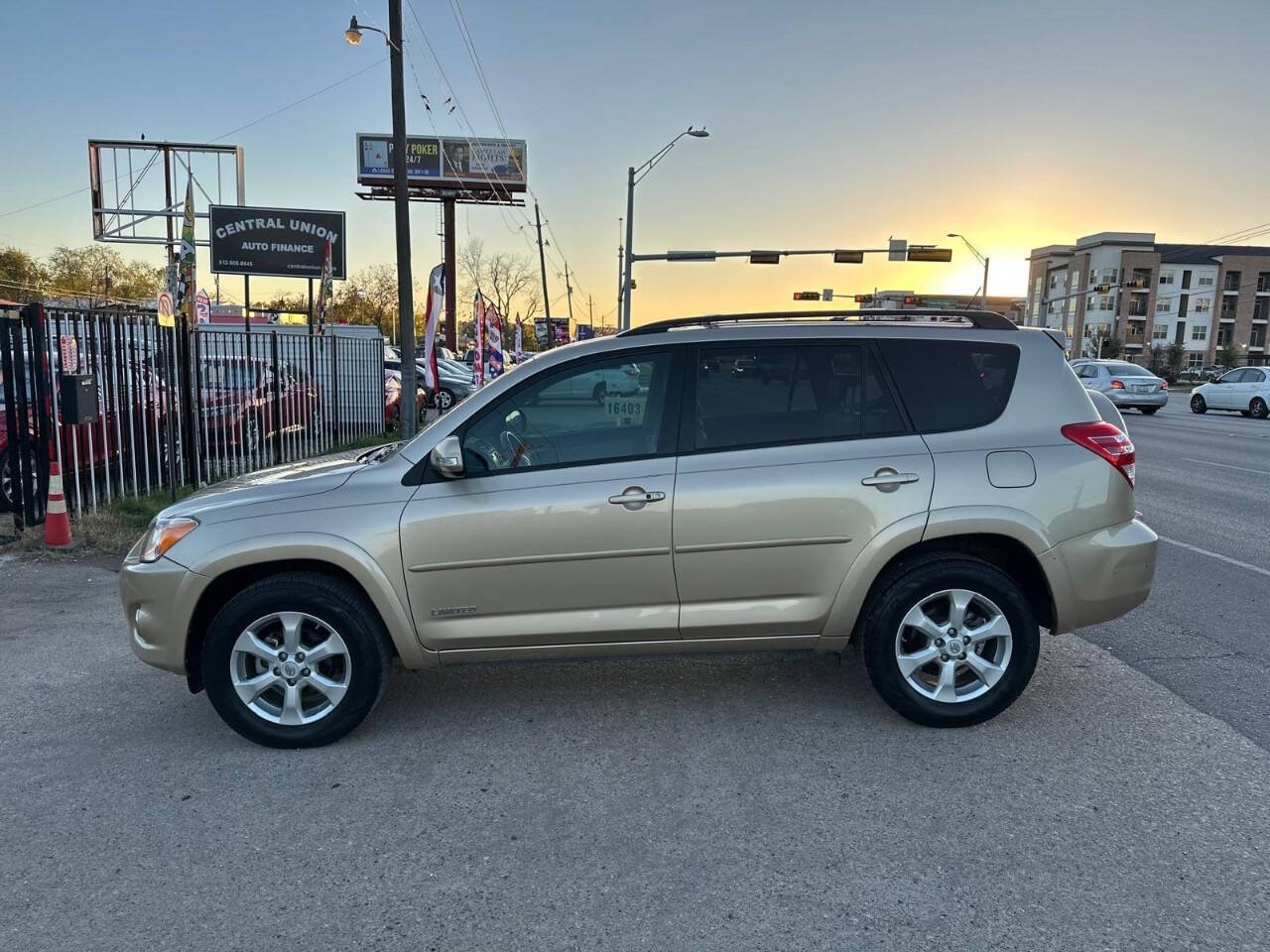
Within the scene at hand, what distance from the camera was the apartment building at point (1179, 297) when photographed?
306 feet

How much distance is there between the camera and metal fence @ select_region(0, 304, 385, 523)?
26.0ft

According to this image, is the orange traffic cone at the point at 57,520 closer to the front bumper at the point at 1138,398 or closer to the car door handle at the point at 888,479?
the car door handle at the point at 888,479

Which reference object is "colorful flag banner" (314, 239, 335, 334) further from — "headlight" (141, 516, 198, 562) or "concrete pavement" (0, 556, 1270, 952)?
"headlight" (141, 516, 198, 562)

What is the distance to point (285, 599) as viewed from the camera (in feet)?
12.4

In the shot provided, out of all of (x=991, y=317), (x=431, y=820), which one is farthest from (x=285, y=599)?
(x=991, y=317)

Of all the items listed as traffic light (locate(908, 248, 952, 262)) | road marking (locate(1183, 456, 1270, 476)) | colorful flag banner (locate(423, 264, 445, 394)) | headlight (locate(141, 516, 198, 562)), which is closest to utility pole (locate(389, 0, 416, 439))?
colorful flag banner (locate(423, 264, 445, 394))

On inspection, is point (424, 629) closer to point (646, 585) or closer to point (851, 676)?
point (646, 585)

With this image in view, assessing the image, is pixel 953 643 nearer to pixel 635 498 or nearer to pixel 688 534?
pixel 688 534

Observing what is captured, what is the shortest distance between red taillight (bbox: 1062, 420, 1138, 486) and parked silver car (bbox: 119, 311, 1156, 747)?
0.6 inches

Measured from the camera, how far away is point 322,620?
3.80m

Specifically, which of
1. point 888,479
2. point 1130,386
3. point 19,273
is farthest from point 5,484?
point 19,273

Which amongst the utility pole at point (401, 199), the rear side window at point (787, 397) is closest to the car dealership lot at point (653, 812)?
the rear side window at point (787, 397)

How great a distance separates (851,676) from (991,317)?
1.99 meters

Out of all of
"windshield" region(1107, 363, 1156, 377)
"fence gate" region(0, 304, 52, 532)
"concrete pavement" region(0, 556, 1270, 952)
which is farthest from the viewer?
"windshield" region(1107, 363, 1156, 377)
